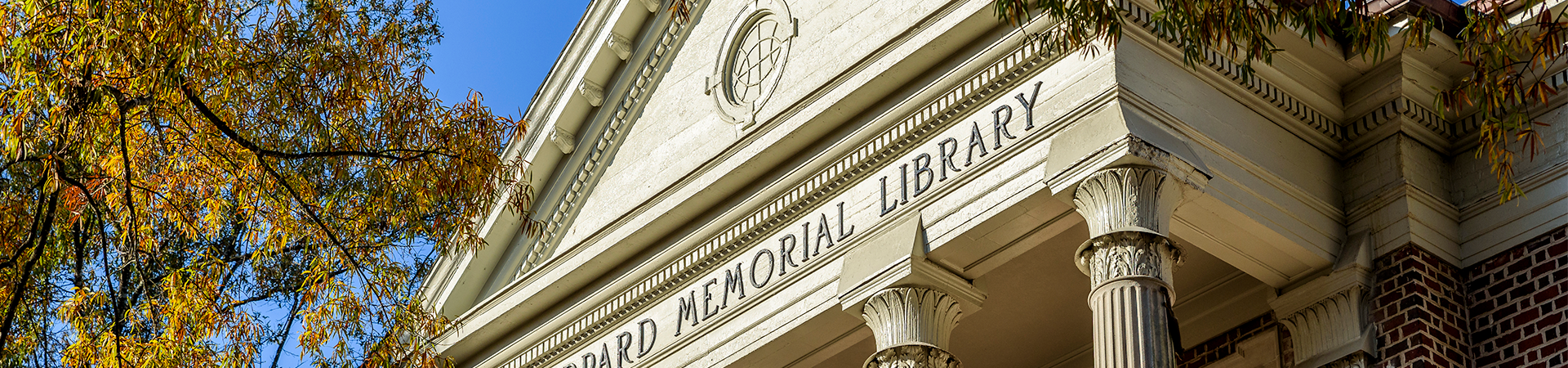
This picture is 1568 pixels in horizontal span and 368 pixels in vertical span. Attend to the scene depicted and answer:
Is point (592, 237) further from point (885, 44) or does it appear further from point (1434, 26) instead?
point (1434, 26)

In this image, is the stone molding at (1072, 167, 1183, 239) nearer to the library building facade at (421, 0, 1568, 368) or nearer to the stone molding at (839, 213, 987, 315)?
the library building facade at (421, 0, 1568, 368)

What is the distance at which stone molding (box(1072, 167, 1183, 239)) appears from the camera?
36.7 ft

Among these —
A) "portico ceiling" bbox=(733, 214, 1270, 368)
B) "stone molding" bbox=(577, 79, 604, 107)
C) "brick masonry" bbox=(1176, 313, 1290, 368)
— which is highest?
"stone molding" bbox=(577, 79, 604, 107)

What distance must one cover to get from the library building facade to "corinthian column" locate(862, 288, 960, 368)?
0.02m

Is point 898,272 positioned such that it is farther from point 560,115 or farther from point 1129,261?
point 560,115

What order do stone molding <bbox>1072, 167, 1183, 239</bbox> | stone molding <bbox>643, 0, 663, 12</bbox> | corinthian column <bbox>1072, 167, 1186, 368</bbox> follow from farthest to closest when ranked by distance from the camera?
stone molding <bbox>643, 0, 663, 12</bbox>
stone molding <bbox>1072, 167, 1183, 239</bbox>
corinthian column <bbox>1072, 167, 1186, 368</bbox>

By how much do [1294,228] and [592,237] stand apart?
616 cm

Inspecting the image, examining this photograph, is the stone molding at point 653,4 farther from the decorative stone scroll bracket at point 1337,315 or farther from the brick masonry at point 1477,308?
the brick masonry at point 1477,308

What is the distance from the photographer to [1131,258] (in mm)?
11062

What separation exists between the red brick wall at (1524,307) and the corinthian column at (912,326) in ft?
10.8

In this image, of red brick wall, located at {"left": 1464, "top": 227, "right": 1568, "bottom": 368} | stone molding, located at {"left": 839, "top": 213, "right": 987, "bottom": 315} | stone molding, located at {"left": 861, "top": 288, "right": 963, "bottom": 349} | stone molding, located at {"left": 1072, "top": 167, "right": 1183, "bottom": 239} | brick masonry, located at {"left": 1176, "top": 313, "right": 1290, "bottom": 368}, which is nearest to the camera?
stone molding, located at {"left": 1072, "top": 167, "right": 1183, "bottom": 239}

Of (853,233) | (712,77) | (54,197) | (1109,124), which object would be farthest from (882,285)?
(54,197)

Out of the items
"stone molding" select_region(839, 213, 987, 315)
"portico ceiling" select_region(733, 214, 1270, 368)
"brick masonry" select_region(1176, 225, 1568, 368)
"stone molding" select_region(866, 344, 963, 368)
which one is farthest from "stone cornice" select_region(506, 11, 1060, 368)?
"brick masonry" select_region(1176, 225, 1568, 368)

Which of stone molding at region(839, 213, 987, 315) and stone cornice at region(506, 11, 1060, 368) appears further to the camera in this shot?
stone cornice at region(506, 11, 1060, 368)
